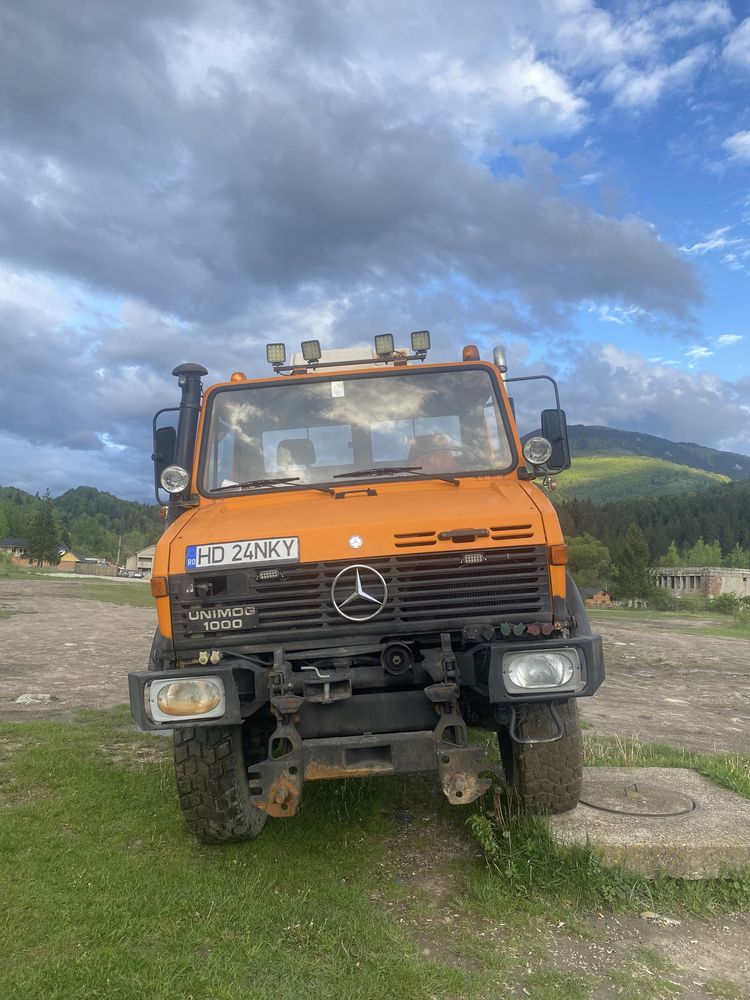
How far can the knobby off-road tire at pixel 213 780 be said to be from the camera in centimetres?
380

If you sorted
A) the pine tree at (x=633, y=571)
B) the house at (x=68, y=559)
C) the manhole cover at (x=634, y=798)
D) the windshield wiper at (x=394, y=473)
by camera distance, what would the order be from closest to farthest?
the manhole cover at (x=634, y=798)
the windshield wiper at (x=394, y=473)
the pine tree at (x=633, y=571)
the house at (x=68, y=559)

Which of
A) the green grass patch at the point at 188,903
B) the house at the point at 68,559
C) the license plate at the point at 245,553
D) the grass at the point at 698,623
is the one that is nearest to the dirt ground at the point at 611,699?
the green grass patch at the point at 188,903

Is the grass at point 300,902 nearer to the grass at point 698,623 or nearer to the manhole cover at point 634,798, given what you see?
the manhole cover at point 634,798

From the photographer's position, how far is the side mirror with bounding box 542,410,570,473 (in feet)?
15.4

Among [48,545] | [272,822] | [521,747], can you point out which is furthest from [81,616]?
[48,545]

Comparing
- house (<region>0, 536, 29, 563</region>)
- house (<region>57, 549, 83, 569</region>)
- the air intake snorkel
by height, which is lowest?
the air intake snorkel

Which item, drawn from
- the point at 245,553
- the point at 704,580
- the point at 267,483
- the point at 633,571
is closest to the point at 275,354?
the point at 267,483

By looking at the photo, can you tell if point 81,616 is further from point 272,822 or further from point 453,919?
point 453,919

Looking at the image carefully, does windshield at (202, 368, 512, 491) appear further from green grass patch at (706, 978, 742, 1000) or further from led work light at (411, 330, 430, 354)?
green grass patch at (706, 978, 742, 1000)

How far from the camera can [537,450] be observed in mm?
4516

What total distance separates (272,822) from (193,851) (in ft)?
1.98

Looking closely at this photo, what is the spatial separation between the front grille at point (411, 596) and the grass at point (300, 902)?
4.00 ft

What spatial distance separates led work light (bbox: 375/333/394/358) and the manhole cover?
3.29 m

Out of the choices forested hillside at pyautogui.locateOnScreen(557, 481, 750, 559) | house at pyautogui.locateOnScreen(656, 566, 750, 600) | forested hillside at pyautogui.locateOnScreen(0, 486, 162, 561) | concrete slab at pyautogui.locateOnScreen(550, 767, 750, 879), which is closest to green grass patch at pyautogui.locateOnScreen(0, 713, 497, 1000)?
concrete slab at pyautogui.locateOnScreen(550, 767, 750, 879)
